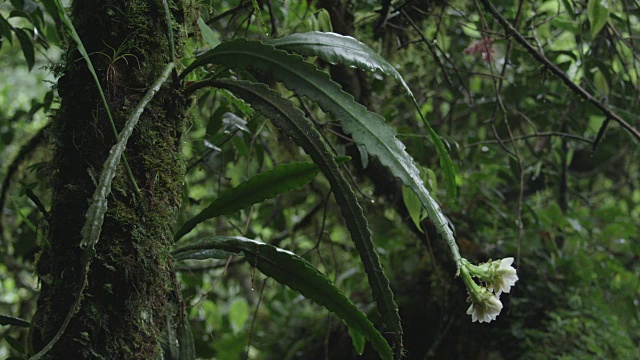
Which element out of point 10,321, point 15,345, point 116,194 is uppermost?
point 116,194

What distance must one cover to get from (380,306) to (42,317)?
1.46 ft

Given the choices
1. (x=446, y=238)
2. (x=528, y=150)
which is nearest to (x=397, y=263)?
(x=528, y=150)

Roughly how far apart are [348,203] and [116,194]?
0.30 m

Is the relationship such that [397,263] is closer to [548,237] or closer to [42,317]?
[548,237]

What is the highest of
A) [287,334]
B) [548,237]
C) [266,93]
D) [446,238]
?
[266,93]

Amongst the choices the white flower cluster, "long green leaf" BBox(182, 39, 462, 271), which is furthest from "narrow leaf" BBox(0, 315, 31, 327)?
the white flower cluster

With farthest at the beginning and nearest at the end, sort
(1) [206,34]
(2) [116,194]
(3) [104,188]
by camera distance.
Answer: (1) [206,34]
(2) [116,194]
(3) [104,188]

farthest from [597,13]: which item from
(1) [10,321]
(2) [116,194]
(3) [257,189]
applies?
(1) [10,321]

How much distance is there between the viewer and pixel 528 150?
2.47 metres

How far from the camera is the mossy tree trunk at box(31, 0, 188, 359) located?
2.46ft

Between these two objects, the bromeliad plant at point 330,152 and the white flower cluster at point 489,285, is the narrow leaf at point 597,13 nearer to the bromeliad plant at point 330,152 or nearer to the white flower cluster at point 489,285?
the bromeliad plant at point 330,152

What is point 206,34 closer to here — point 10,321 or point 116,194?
point 116,194

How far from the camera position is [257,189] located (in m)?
0.99

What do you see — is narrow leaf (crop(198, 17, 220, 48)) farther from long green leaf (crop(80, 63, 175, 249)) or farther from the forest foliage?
long green leaf (crop(80, 63, 175, 249))
